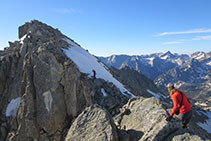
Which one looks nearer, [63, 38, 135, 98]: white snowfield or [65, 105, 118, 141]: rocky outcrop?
[65, 105, 118, 141]: rocky outcrop

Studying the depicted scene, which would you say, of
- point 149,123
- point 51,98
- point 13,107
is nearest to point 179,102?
point 149,123

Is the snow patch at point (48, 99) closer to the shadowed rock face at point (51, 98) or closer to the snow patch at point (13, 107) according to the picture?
the shadowed rock face at point (51, 98)

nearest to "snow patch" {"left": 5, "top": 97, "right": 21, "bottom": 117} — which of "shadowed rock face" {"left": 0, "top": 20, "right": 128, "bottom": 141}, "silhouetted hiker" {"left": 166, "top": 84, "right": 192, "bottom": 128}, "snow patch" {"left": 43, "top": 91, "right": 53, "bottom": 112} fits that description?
"shadowed rock face" {"left": 0, "top": 20, "right": 128, "bottom": 141}

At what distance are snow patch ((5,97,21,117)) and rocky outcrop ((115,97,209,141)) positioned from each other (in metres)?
25.7

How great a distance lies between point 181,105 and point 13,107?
3350 centimetres

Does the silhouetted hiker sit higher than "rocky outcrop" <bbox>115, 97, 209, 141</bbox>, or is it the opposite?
the silhouetted hiker

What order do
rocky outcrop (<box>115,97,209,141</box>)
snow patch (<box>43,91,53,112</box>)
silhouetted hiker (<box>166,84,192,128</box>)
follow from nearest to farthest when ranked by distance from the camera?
1. rocky outcrop (<box>115,97,209,141</box>)
2. silhouetted hiker (<box>166,84,192,128</box>)
3. snow patch (<box>43,91,53,112</box>)

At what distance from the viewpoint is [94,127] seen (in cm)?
1252

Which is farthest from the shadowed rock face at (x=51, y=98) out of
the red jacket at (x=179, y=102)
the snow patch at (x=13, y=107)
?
the red jacket at (x=179, y=102)

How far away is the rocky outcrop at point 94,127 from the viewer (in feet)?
37.9

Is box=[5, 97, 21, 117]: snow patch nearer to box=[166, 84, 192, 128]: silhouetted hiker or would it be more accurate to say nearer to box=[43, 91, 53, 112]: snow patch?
box=[43, 91, 53, 112]: snow patch

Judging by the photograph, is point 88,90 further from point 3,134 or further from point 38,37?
point 38,37

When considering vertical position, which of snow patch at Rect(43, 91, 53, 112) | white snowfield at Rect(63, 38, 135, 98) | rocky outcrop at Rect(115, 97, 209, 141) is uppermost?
white snowfield at Rect(63, 38, 135, 98)

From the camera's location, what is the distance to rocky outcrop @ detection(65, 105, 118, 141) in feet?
37.9
